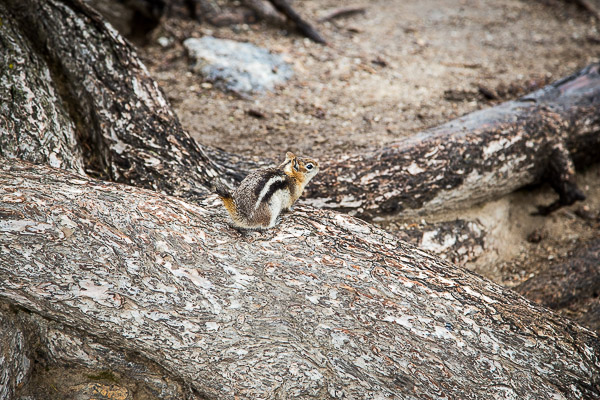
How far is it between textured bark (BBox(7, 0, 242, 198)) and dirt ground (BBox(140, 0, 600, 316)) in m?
1.16

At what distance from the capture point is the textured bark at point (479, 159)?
4492 mm

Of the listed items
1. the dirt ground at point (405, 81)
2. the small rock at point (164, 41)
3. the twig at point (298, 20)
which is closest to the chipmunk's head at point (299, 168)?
the dirt ground at point (405, 81)

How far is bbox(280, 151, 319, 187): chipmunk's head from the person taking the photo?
3.60 meters

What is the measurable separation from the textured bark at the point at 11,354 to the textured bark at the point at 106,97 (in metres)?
1.37

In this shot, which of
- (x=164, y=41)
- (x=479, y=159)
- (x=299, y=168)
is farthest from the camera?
(x=164, y=41)

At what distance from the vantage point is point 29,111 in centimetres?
343

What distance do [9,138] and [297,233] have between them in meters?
2.05

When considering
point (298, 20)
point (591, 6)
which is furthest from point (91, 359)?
point (591, 6)

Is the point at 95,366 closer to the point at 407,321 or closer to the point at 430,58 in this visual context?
the point at 407,321

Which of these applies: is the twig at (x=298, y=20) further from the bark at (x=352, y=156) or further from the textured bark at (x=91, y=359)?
the textured bark at (x=91, y=359)

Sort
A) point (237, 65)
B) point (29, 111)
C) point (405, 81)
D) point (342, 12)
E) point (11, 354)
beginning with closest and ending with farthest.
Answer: point (11, 354)
point (29, 111)
point (237, 65)
point (405, 81)
point (342, 12)

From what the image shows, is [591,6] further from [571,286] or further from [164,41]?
[164,41]

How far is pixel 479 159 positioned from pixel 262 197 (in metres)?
2.73

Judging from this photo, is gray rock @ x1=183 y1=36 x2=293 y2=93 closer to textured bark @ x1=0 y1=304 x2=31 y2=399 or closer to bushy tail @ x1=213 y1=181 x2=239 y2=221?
bushy tail @ x1=213 y1=181 x2=239 y2=221
